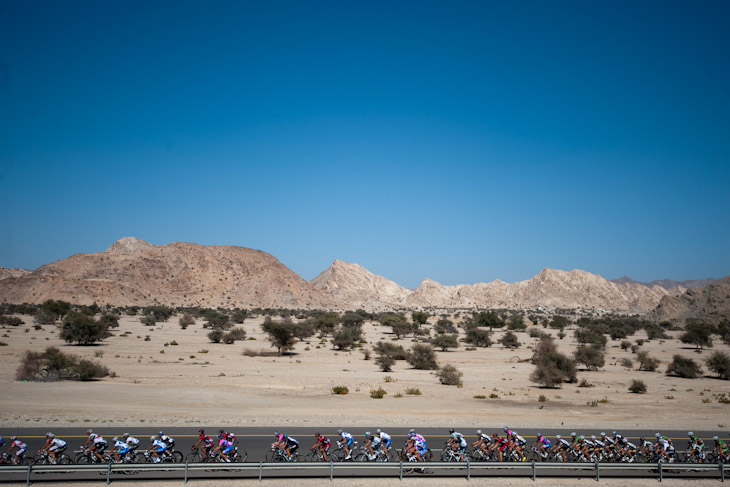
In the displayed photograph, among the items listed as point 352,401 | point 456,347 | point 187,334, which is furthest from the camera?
point 187,334

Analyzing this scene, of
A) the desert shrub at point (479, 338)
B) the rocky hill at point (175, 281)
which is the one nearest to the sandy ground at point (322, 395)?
the desert shrub at point (479, 338)

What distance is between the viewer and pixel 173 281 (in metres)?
145

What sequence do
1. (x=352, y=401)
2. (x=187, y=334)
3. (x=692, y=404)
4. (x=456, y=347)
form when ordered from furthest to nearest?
(x=187, y=334) < (x=456, y=347) < (x=692, y=404) < (x=352, y=401)

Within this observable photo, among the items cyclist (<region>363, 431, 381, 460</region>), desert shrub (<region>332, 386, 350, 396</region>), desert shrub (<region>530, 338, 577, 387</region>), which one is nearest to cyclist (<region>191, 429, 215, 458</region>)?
cyclist (<region>363, 431, 381, 460</region>)

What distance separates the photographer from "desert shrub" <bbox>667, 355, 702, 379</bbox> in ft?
135

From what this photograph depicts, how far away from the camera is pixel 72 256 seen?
152 metres

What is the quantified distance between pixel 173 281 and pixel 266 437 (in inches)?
5333

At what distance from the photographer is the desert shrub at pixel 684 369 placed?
41291 mm

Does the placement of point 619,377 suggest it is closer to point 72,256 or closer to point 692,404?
point 692,404

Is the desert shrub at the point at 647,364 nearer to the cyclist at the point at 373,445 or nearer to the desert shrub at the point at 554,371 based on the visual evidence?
the desert shrub at the point at 554,371

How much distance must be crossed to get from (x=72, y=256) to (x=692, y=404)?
159180 millimetres

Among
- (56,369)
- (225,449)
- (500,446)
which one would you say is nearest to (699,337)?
(500,446)

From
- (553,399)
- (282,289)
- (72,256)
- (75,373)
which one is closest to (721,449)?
(553,399)

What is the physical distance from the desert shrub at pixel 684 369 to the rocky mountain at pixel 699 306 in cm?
6885
